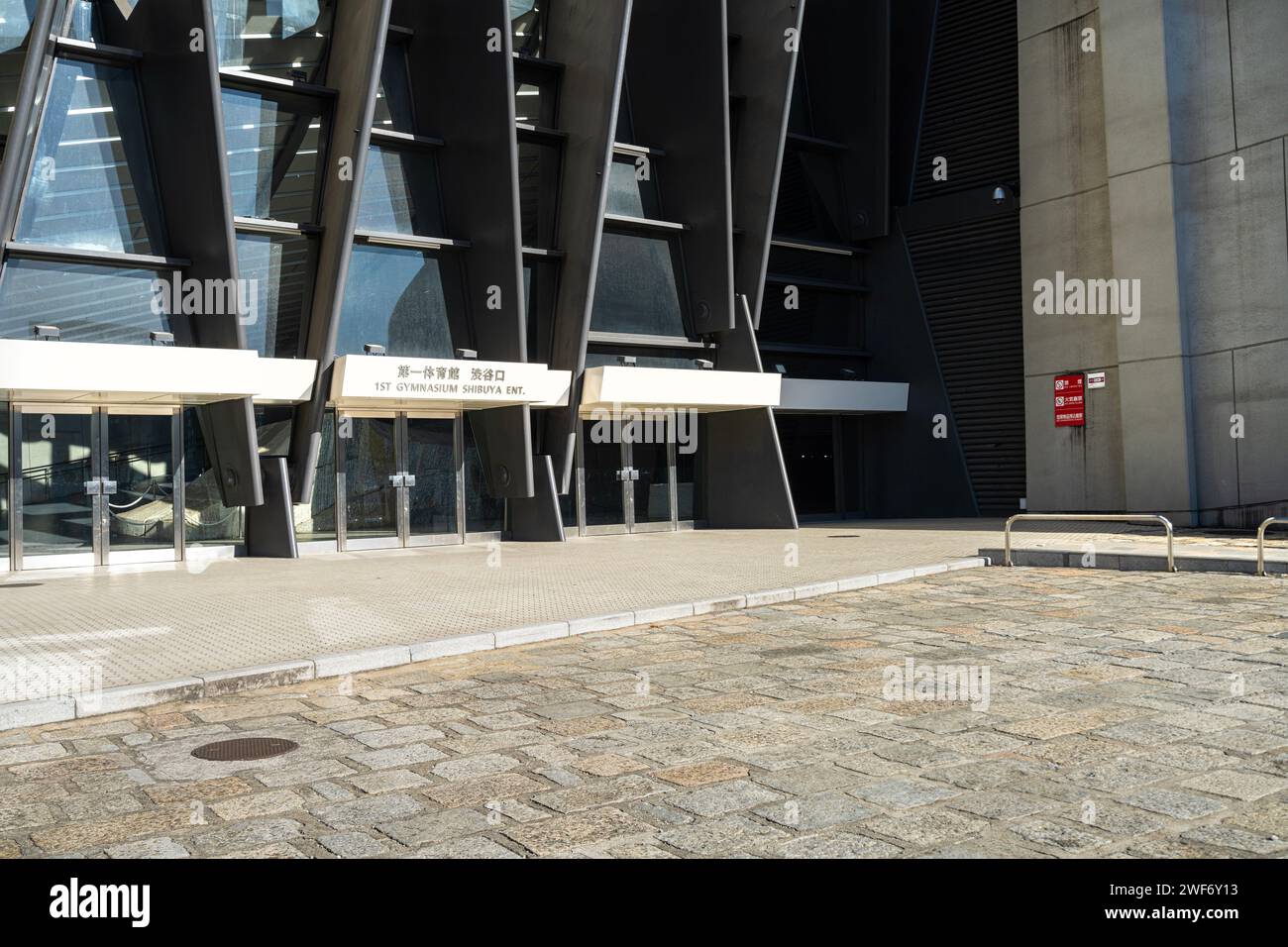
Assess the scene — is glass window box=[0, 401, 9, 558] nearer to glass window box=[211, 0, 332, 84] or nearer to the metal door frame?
the metal door frame

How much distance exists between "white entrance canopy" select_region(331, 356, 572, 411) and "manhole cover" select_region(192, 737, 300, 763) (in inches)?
502

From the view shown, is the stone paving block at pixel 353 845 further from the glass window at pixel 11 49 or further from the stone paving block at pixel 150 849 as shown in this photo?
the glass window at pixel 11 49

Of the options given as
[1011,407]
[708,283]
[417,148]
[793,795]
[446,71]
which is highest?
[446,71]

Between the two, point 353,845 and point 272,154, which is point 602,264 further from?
point 353,845

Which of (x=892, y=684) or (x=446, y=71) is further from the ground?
(x=446, y=71)

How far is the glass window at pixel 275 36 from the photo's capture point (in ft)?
64.4

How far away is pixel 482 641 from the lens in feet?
30.6

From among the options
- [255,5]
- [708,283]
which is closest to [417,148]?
[255,5]

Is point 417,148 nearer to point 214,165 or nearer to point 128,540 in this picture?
point 214,165

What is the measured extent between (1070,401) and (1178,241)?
428cm

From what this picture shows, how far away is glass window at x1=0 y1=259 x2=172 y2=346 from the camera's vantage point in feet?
55.3

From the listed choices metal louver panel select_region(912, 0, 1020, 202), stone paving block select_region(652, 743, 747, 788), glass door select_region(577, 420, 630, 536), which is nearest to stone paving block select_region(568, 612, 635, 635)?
stone paving block select_region(652, 743, 747, 788)

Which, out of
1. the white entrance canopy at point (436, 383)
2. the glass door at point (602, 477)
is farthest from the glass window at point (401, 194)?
the glass door at point (602, 477)
